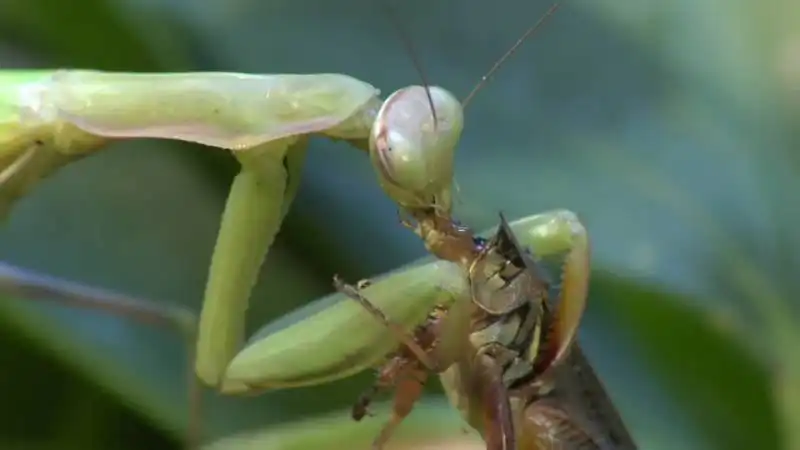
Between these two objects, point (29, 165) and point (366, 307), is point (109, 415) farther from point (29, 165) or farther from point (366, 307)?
point (366, 307)

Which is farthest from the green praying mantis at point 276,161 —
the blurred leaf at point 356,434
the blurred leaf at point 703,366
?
the blurred leaf at point 703,366

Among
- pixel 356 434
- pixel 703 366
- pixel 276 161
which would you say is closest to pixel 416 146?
pixel 276 161

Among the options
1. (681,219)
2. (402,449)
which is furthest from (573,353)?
(681,219)

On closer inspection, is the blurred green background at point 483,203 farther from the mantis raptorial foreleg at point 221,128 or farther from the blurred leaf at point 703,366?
the mantis raptorial foreleg at point 221,128

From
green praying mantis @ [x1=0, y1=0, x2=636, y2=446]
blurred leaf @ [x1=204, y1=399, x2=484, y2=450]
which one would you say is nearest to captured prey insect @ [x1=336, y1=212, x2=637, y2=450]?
green praying mantis @ [x1=0, y1=0, x2=636, y2=446]

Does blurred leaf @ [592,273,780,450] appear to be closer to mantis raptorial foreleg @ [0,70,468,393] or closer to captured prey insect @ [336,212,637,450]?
captured prey insect @ [336,212,637,450]

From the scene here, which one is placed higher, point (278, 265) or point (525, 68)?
point (525, 68)
